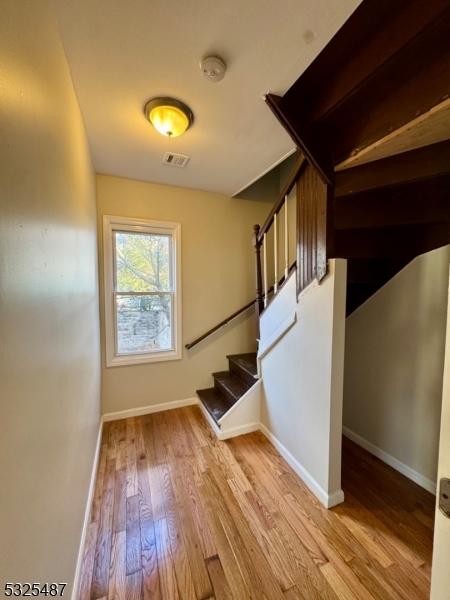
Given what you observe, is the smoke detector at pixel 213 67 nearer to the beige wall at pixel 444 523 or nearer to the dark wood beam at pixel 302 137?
the dark wood beam at pixel 302 137

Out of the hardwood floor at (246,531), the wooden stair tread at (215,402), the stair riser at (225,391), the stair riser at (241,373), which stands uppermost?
the stair riser at (241,373)

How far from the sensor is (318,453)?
65.2 inches

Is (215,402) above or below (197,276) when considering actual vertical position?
below

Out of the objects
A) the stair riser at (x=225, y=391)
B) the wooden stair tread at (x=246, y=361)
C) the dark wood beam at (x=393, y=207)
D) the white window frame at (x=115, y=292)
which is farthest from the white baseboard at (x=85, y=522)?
the dark wood beam at (x=393, y=207)

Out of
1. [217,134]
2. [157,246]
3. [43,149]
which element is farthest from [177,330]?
[43,149]

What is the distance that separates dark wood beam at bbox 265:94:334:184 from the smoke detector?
10.6 inches

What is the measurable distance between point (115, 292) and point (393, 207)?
99.9 inches

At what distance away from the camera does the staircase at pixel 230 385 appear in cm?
250

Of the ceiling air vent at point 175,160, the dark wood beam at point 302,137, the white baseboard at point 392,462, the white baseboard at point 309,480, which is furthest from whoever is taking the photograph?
Answer: the ceiling air vent at point 175,160

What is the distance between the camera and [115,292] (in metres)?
2.59

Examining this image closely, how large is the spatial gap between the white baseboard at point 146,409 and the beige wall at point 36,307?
55.3 inches

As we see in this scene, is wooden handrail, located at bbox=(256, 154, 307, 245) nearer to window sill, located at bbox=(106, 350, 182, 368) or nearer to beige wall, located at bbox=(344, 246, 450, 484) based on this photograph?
beige wall, located at bbox=(344, 246, 450, 484)

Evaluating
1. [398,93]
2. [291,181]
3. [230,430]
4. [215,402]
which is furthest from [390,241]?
[215,402]

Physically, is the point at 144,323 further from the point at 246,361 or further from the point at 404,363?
the point at 404,363
